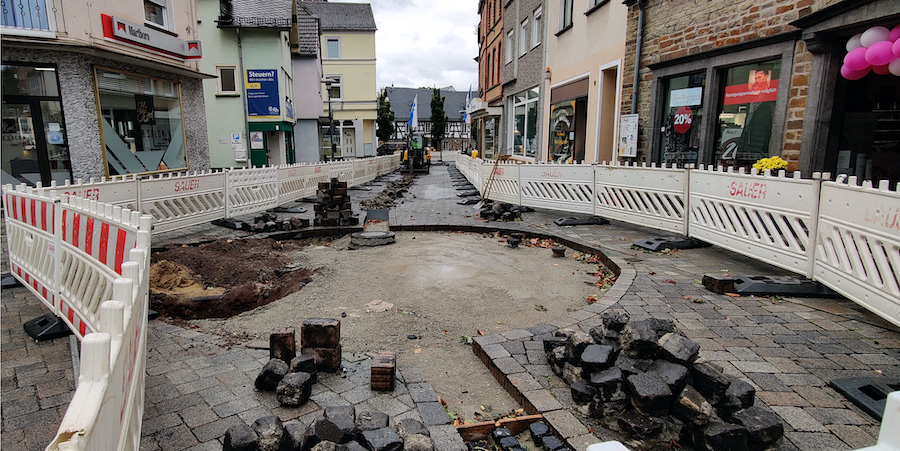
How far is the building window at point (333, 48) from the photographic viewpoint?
3884 cm

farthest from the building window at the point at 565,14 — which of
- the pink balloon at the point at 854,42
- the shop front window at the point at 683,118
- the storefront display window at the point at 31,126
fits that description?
the storefront display window at the point at 31,126

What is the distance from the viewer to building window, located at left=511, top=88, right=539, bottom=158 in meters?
19.1

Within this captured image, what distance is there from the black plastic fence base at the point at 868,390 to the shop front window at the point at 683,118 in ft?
23.2

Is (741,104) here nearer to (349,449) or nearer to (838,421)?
(838,421)

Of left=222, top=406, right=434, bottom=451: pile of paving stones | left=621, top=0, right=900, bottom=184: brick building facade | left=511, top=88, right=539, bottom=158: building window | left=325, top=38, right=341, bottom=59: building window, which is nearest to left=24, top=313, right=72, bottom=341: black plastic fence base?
left=222, top=406, right=434, bottom=451: pile of paving stones

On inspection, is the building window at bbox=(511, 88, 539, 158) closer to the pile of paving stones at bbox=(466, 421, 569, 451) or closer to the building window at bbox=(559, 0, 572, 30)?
the building window at bbox=(559, 0, 572, 30)

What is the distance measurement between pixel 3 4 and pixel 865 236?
47.5 feet

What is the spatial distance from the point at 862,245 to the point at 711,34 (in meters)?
6.18

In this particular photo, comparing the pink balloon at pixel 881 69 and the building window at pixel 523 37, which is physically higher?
the building window at pixel 523 37

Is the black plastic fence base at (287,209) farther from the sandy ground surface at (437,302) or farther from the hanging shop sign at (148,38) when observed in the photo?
the hanging shop sign at (148,38)

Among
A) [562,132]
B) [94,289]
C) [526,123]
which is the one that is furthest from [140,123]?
[526,123]

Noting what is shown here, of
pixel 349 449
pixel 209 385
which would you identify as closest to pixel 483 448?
pixel 349 449

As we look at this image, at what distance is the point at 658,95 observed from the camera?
1048 centimetres

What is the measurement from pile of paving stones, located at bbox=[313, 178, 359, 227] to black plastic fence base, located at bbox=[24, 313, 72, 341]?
5726 millimetres
